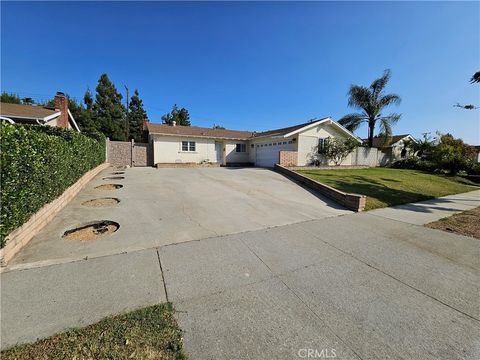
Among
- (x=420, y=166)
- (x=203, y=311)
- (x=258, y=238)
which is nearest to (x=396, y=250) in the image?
(x=258, y=238)

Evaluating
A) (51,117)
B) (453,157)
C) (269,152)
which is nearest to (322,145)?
(269,152)

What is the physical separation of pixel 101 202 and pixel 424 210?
10939 millimetres

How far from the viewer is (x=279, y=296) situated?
2857 millimetres

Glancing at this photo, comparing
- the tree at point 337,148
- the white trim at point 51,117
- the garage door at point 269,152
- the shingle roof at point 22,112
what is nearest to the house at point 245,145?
the garage door at point 269,152

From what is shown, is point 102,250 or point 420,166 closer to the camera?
point 102,250

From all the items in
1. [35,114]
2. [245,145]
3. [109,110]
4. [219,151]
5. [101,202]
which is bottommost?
[101,202]

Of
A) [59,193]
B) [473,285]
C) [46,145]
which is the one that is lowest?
[473,285]

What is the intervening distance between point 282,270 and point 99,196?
22.3 ft

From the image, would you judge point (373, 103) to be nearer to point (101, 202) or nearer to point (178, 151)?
point (178, 151)

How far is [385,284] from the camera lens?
3186 millimetres

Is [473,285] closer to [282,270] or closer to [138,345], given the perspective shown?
[282,270]

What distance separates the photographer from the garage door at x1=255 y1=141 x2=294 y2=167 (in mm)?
18000

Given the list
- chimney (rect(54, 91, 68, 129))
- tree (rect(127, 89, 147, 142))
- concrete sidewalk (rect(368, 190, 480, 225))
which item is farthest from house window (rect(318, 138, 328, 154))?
tree (rect(127, 89, 147, 142))

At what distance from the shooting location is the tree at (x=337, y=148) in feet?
61.0
